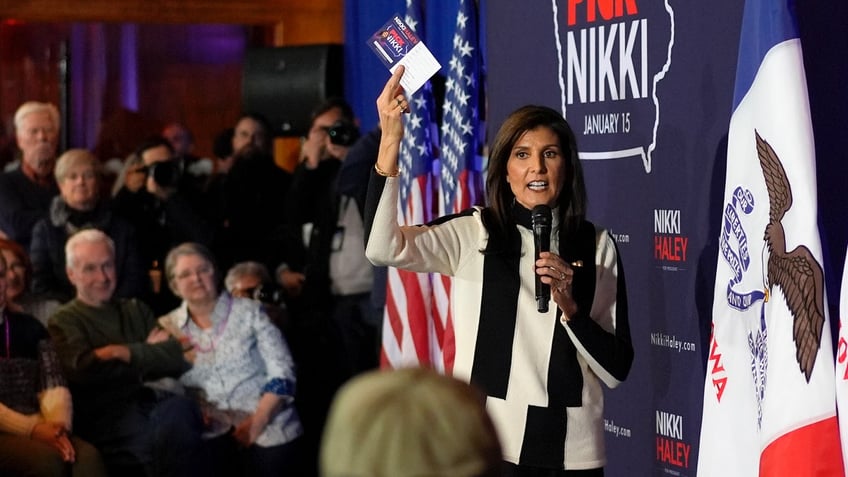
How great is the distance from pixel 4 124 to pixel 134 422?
180 inches

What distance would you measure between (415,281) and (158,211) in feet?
5.15

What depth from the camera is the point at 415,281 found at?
577cm

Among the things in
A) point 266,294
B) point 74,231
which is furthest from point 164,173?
point 266,294

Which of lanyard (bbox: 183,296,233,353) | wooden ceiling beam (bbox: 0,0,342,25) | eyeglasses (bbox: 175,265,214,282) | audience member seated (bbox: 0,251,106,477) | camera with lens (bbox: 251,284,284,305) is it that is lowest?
audience member seated (bbox: 0,251,106,477)

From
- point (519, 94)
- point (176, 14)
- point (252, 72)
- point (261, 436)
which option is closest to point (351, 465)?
point (519, 94)

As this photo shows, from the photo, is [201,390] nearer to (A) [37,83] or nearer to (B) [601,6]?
(B) [601,6]

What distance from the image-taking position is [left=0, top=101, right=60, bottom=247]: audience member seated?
246 inches

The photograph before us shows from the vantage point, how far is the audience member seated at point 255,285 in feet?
20.7

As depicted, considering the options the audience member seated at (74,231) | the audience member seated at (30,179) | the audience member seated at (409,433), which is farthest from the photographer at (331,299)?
the audience member seated at (409,433)

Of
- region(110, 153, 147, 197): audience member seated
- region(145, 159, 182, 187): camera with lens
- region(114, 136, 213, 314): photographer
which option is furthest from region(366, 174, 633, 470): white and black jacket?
region(110, 153, 147, 197): audience member seated

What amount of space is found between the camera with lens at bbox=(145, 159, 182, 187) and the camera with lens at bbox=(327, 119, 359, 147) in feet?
2.61

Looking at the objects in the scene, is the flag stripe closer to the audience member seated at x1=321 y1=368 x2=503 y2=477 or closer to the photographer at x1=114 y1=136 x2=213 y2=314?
the audience member seated at x1=321 y1=368 x2=503 y2=477

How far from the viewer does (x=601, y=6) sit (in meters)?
4.23

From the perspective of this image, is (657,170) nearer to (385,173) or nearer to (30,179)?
(385,173)
